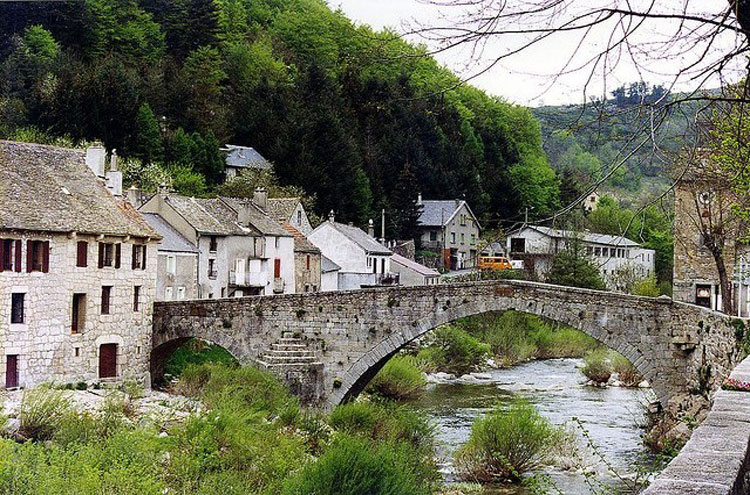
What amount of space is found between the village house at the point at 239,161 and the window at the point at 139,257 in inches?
945

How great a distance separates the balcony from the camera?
34.7 metres

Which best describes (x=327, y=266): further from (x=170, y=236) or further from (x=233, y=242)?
(x=170, y=236)

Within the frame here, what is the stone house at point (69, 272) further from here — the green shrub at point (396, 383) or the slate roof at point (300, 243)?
the slate roof at point (300, 243)

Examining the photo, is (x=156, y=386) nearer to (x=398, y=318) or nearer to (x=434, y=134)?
(x=398, y=318)

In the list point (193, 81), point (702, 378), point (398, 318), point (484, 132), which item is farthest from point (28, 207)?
point (484, 132)

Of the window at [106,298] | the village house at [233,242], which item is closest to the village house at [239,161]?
the village house at [233,242]

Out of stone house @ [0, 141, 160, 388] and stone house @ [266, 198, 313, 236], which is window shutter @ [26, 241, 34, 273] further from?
stone house @ [266, 198, 313, 236]

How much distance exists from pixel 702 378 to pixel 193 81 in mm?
35965

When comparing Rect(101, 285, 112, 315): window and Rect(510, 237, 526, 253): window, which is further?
Rect(510, 237, 526, 253): window

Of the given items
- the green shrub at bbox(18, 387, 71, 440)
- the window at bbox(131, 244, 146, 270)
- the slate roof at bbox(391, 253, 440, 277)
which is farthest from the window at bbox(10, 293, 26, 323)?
the slate roof at bbox(391, 253, 440, 277)

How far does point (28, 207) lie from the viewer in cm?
2169

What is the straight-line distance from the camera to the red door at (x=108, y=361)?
23.8 m

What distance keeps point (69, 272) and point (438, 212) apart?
3600 centimetres

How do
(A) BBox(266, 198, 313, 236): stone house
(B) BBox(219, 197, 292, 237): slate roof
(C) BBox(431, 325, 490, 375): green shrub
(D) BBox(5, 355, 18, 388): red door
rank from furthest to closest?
(A) BBox(266, 198, 313, 236): stone house, (C) BBox(431, 325, 490, 375): green shrub, (B) BBox(219, 197, 292, 237): slate roof, (D) BBox(5, 355, 18, 388): red door
